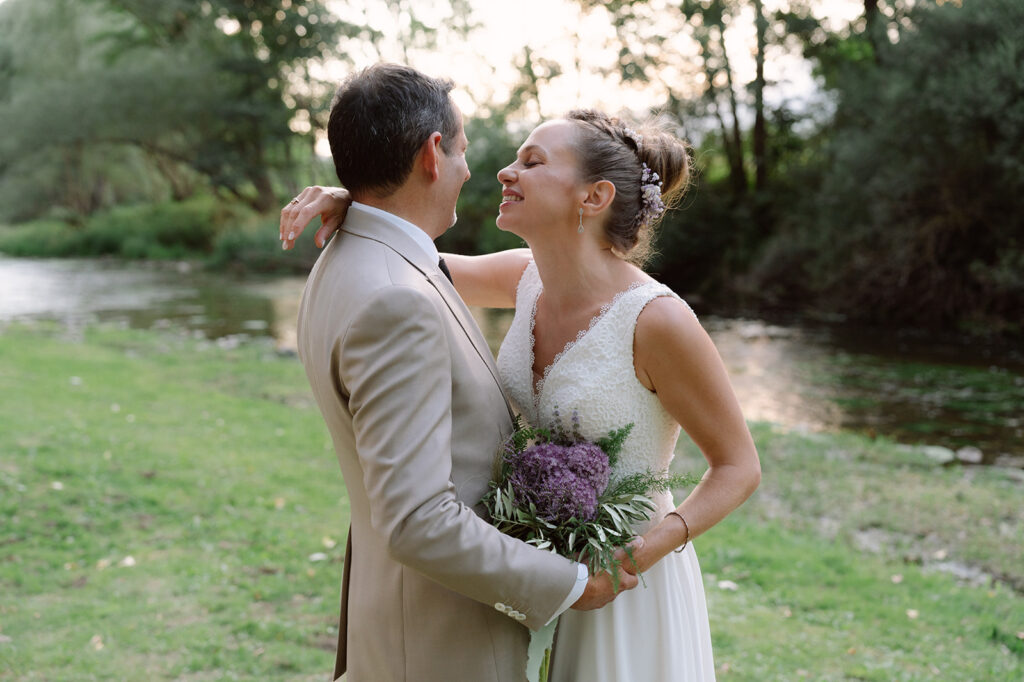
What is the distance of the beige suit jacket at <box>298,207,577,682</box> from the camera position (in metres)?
1.81

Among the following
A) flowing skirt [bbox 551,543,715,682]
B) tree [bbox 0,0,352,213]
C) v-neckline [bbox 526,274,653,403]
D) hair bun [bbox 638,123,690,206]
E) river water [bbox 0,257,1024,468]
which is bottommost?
river water [bbox 0,257,1024,468]

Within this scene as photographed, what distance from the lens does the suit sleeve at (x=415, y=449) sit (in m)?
1.79

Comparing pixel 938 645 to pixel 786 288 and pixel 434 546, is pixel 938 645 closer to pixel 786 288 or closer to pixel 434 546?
pixel 434 546

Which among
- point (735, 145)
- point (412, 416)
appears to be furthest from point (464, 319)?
point (735, 145)

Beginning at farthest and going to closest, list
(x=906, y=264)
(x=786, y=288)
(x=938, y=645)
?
(x=786, y=288)
(x=906, y=264)
(x=938, y=645)

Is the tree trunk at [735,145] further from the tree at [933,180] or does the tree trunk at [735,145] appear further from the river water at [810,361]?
the river water at [810,361]

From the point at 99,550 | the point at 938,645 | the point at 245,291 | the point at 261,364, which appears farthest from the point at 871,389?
the point at 245,291

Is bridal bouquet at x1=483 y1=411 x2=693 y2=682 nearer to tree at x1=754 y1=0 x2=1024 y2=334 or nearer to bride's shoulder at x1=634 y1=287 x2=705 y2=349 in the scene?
bride's shoulder at x1=634 y1=287 x2=705 y2=349

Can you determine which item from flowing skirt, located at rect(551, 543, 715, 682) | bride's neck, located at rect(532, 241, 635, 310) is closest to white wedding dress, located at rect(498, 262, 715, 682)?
flowing skirt, located at rect(551, 543, 715, 682)

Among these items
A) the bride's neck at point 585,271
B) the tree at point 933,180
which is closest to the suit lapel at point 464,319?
the bride's neck at point 585,271

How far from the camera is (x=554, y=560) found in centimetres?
197

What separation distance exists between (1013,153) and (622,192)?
16386 mm

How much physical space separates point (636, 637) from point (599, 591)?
1.78 ft

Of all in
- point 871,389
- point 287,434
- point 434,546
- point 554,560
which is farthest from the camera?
point 871,389
